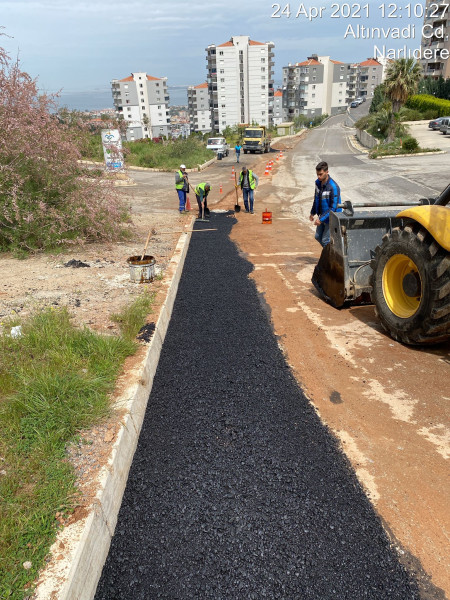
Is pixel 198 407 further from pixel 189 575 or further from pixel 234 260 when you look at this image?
pixel 234 260

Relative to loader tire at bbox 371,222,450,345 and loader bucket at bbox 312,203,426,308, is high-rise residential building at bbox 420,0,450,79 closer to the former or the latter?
loader bucket at bbox 312,203,426,308

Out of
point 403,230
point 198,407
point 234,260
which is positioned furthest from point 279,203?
point 198,407

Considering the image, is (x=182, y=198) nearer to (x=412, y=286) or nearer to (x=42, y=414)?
(x=412, y=286)

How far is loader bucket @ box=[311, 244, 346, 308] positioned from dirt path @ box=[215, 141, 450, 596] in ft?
0.63

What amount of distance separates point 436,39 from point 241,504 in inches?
3561

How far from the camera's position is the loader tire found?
430 centimetres

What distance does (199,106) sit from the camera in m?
129

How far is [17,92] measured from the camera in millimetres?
8156

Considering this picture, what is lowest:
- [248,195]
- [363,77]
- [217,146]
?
[248,195]

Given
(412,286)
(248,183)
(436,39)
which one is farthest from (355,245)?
(436,39)

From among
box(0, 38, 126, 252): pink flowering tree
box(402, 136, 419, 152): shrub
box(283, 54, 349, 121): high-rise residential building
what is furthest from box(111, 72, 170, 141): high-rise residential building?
box(0, 38, 126, 252): pink flowering tree

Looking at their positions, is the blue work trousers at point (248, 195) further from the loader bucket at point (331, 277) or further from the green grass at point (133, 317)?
the green grass at point (133, 317)

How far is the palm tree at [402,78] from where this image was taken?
3341cm

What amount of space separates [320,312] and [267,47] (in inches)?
4192
